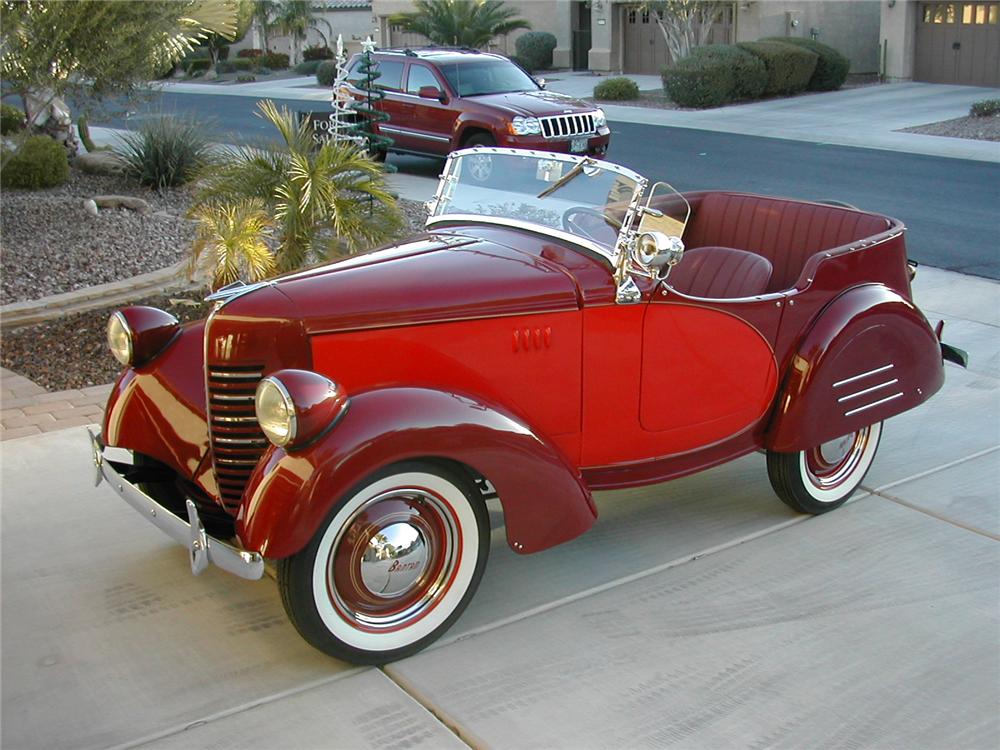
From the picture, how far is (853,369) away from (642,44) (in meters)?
28.0

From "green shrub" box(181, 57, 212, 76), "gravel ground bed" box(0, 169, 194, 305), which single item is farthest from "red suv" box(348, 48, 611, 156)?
"green shrub" box(181, 57, 212, 76)

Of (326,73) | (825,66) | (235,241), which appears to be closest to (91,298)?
(235,241)

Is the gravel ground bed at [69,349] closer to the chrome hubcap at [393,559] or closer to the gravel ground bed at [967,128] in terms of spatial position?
the chrome hubcap at [393,559]

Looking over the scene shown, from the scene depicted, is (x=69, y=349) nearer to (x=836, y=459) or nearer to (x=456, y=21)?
(x=836, y=459)

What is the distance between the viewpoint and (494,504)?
5.04 metres

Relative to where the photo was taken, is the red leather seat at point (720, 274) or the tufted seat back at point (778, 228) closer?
the red leather seat at point (720, 274)

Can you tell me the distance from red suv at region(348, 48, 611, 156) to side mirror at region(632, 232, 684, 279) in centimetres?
968

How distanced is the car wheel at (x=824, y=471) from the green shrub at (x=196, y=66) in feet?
121

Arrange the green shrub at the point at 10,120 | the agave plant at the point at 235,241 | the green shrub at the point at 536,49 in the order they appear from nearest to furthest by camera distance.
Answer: the agave plant at the point at 235,241, the green shrub at the point at 10,120, the green shrub at the point at 536,49

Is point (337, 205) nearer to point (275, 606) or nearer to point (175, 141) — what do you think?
point (275, 606)

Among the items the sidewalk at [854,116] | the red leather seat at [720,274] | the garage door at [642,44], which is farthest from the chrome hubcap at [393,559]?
the garage door at [642,44]

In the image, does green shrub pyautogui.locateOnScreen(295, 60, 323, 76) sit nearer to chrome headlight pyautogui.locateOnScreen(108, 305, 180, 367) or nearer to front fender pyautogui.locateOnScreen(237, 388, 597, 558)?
chrome headlight pyautogui.locateOnScreen(108, 305, 180, 367)

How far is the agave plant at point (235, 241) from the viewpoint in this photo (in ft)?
21.6

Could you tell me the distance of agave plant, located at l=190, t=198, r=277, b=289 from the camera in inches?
259
